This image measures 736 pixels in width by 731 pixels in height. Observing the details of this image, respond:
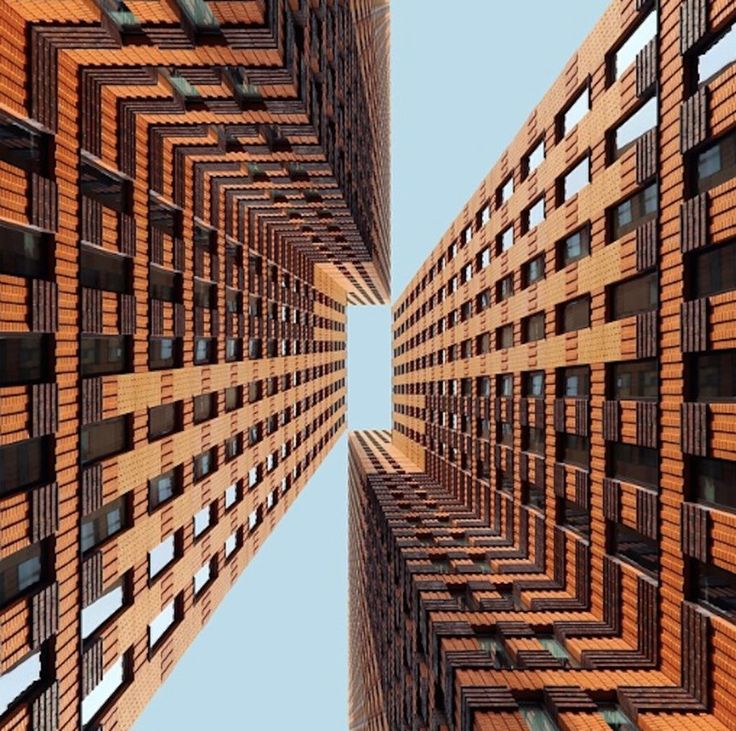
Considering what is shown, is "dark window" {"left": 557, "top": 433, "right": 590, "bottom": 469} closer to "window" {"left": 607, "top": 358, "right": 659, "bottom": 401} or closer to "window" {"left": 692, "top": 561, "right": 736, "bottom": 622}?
"window" {"left": 607, "top": 358, "right": 659, "bottom": 401}

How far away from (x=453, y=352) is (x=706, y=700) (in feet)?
99.5

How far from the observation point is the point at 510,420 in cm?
2892

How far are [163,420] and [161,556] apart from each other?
16.2ft

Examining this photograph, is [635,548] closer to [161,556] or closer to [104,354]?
[161,556]

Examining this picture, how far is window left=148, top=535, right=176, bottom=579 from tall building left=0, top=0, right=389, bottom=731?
16 centimetres

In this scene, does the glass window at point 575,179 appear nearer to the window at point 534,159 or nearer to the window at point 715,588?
the window at point 534,159

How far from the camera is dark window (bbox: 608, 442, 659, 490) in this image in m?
16.4

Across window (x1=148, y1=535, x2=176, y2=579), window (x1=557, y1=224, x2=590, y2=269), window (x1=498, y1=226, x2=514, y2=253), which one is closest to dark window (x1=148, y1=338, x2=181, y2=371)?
window (x1=148, y1=535, x2=176, y2=579)

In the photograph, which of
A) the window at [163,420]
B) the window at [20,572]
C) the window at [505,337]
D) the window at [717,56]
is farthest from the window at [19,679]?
the window at [505,337]

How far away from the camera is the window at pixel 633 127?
55.7ft

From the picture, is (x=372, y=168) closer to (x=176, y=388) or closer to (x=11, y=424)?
(x=176, y=388)

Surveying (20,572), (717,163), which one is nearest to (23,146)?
(20,572)

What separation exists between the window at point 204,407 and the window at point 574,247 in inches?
623

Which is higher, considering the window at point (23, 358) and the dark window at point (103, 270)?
the dark window at point (103, 270)
